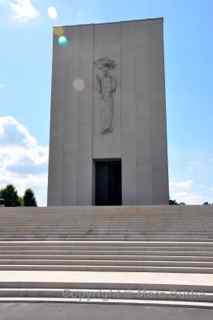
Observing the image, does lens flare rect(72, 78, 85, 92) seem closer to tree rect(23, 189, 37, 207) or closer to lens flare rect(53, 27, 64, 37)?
lens flare rect(53, 27, 64, 37)

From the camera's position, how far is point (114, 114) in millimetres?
19844

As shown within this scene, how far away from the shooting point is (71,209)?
511 inches

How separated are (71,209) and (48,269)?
17.2 ft

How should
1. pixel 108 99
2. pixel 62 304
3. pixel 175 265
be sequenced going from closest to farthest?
pixel 62 304
pixel 175 265
pixel 108 99

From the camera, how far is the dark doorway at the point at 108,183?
20109mm

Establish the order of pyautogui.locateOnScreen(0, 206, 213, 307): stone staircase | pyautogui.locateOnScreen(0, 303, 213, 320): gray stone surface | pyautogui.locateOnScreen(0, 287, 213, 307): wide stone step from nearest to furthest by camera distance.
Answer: pyautogui.locateOnScreen(0, 303, 213, 320): gray stone surface, pyautogui.locateOnScreen(0, 287, 213, 307): wide stone step, pyautogui.locateOnScreen(0, 206, 213, 307): stone staircase

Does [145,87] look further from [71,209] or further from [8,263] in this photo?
[8,263]

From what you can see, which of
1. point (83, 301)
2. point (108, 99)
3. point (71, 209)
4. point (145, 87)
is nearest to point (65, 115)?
point (108, 99)

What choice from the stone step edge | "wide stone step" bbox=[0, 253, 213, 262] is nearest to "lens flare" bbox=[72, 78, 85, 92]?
"wide stone step" bbox=[0, 253, 213, 262]

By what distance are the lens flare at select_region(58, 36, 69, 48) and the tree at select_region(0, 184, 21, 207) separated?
18588 mm

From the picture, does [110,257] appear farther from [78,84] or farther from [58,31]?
[58,31]

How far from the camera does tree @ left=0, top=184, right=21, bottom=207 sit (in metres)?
A: 33.6

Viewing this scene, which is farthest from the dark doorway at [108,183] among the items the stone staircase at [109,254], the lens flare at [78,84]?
the stone staircase at [109,254]

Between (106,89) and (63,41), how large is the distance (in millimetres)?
4717
